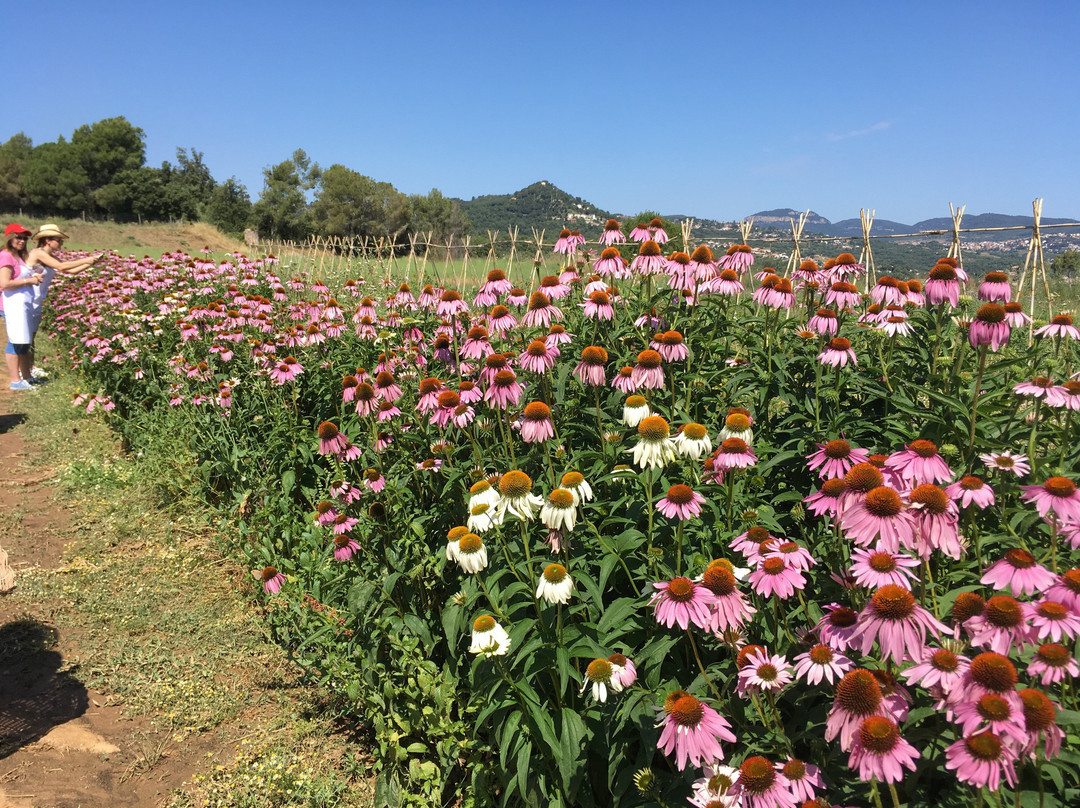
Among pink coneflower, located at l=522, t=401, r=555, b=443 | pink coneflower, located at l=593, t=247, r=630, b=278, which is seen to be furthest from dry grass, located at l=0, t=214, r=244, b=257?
pink coneflower, located at l=522, t=401, r=555, b=443

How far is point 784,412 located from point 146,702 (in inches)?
132

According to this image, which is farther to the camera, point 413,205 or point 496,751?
point 413,205

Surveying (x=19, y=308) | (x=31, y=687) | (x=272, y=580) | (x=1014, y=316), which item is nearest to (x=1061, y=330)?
(x=1014, y=316)

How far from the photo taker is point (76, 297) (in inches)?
346

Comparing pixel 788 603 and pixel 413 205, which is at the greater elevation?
pixel 413 205

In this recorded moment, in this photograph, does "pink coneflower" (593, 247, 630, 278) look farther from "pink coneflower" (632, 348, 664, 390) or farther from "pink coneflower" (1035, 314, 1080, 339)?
"pink coneflower" (1035, 314, 1080, 339)

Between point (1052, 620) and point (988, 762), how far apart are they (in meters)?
0.35

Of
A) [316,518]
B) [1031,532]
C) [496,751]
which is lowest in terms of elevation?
[496,751]

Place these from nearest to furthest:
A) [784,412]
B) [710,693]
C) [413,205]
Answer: [710,693]
[784,412]
[413,205]

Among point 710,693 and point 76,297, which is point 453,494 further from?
point 76,297

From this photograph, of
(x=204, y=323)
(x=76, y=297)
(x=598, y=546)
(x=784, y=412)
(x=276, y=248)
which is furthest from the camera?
(x=276, y=248)

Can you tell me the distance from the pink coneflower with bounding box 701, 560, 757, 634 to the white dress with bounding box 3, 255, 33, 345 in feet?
29.0

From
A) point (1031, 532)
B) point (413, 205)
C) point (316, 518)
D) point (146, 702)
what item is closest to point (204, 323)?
point (316, 518)

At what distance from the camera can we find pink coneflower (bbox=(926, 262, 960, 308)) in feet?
8.38
